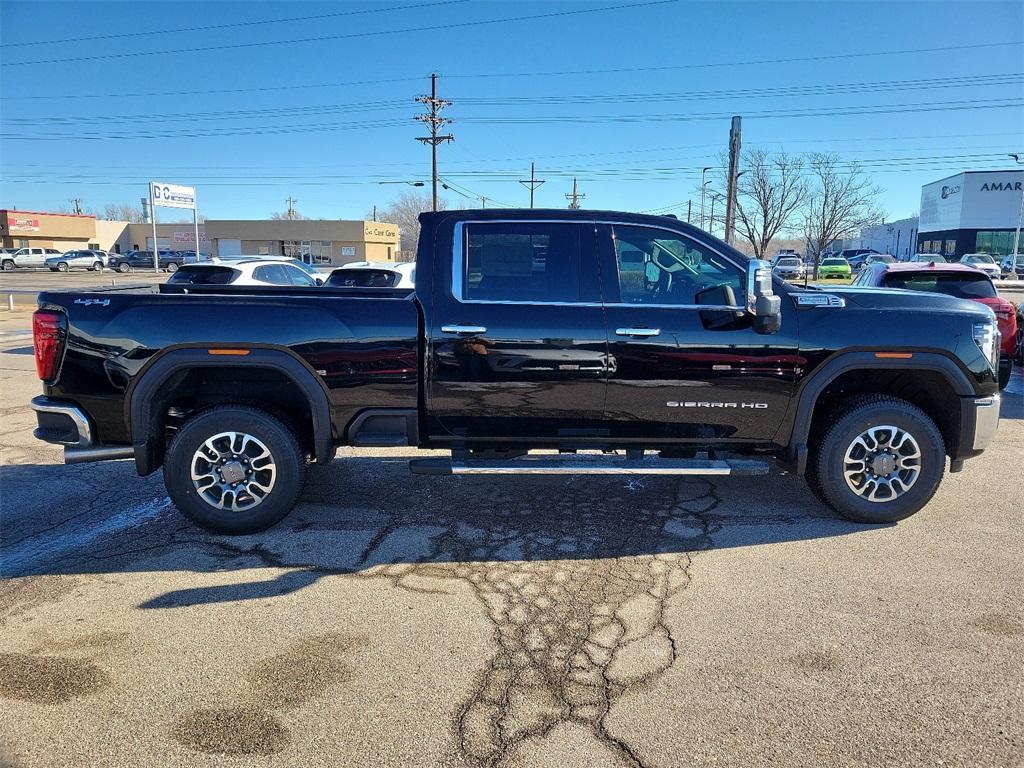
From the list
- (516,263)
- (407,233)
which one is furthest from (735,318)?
(407,233)

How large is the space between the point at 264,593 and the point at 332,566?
446mm

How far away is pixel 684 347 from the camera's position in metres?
4.44

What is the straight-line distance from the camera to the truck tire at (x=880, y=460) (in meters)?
4.64

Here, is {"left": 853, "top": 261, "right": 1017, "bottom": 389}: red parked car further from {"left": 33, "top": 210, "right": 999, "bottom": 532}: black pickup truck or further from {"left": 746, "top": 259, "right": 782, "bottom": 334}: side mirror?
{"left": 746, "top": 259, "right": 782, "bottom": 334}: side mirror

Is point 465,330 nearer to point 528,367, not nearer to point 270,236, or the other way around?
point 528,367

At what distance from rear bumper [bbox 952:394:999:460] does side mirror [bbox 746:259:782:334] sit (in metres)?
1.41

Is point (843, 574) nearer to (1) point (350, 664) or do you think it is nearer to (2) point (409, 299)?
(1) point (350, 664)

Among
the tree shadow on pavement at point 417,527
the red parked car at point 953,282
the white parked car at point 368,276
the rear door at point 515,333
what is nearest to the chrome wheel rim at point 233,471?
the tree shadow on pavement at point 417,527

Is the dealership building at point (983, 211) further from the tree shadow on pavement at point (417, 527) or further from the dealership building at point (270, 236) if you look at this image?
the tree shadow on pavement at point (417, 527)

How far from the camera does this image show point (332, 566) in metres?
4.15

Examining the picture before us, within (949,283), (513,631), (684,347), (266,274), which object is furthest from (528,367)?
(266,274)

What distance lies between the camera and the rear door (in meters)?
4.41

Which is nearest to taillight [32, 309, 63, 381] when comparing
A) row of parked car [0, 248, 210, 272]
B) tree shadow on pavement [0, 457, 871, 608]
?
tree shadow on pavement [0, 457, 871, 608]

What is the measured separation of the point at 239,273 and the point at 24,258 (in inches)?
2218
